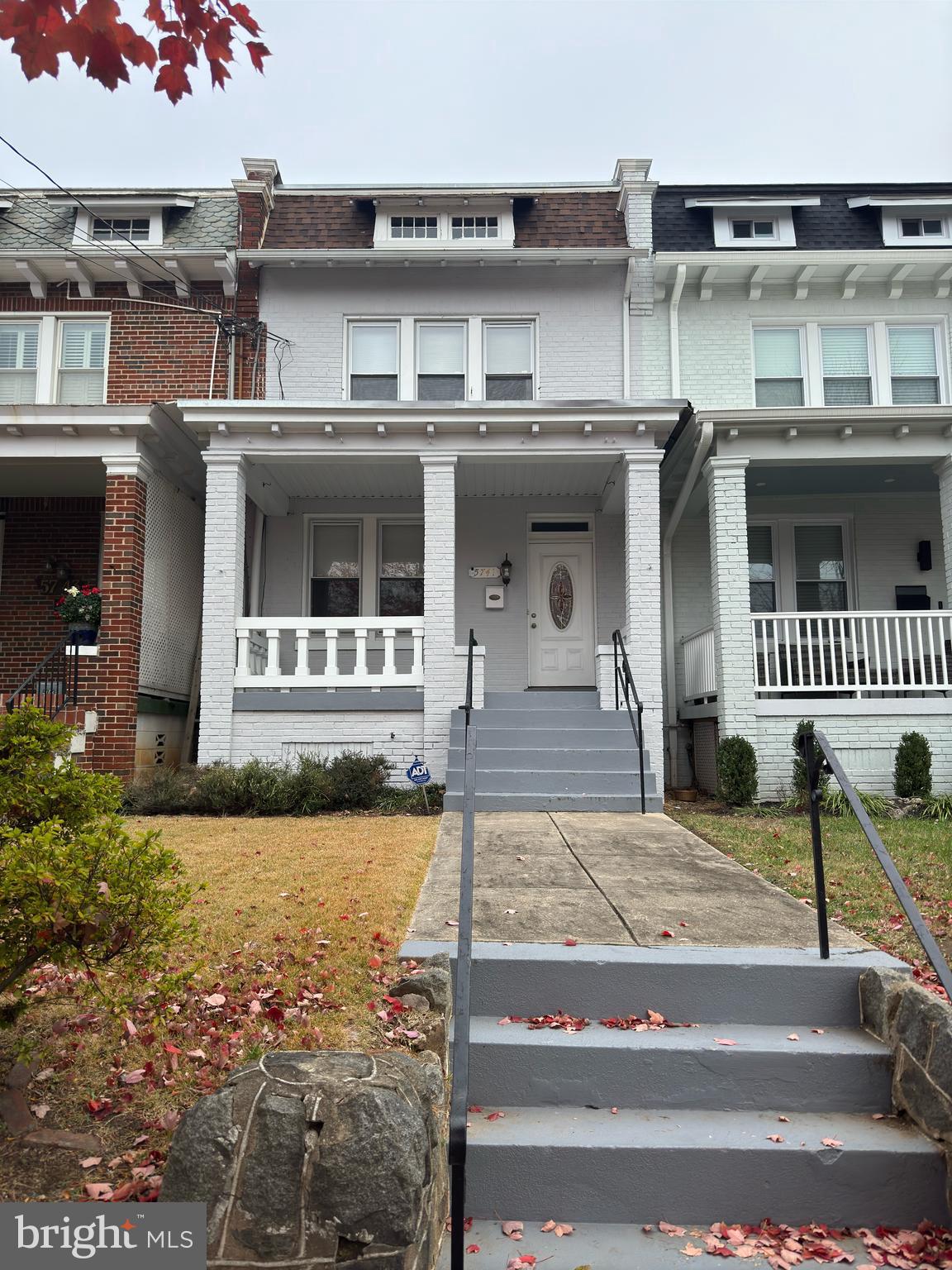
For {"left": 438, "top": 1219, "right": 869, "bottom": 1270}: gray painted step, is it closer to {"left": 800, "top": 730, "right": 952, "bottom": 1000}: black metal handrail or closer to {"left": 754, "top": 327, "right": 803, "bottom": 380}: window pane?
{"left": 800, "top": 730, "right": 952, "bottom": 1000}: black metal handrail

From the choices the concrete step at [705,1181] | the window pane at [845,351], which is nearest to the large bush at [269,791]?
the concrete step at [705,1181]

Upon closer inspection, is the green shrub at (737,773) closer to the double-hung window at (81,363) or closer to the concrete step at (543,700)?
the concrete step at (543,700)

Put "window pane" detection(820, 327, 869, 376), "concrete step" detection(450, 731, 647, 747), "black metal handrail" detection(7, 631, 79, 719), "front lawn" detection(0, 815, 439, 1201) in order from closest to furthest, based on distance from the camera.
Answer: "front lawn" detection(0, 815, 439, 1201) < "concrete step" detection(450, 731, 647, 747) < "black metal handrail" detection(7, 631, 79, 719) < "window pane" detection(820, 327, 869, 376)

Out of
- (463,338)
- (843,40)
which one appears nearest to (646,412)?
(463,338)

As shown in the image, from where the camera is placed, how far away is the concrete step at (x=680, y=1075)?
3461 millimetres

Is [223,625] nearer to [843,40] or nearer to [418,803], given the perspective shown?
[418,803]

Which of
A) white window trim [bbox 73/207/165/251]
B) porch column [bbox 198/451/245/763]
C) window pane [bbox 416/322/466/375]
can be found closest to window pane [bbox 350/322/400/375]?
window pane [bbox 416/322/466/375]

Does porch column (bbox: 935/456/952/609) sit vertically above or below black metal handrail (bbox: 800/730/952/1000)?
above

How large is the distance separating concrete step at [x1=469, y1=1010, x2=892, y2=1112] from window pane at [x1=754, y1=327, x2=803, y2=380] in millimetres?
10645

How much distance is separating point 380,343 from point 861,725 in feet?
26.1

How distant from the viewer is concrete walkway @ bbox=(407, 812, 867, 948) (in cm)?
445

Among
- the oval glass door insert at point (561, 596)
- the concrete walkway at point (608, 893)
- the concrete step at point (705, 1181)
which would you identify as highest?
the oval glass door insert at point (561, 596)

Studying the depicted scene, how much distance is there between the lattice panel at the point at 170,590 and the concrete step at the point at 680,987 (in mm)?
7703

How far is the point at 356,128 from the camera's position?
223 inches
